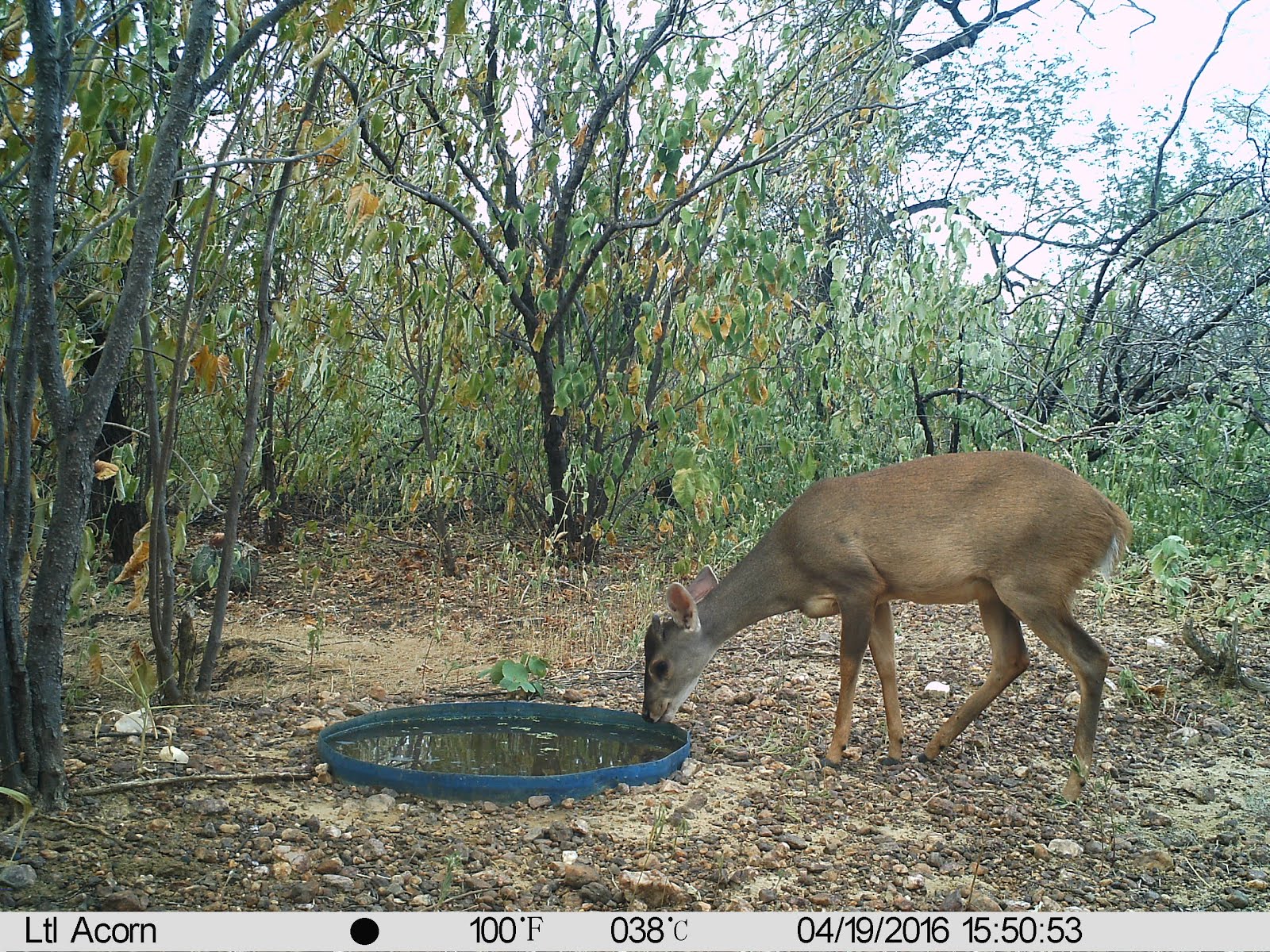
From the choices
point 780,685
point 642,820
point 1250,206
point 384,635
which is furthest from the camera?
point 1250,206

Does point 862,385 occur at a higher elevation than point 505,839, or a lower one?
higher

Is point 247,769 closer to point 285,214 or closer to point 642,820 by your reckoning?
point 642,820

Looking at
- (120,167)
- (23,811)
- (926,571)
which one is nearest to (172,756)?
(23,811)

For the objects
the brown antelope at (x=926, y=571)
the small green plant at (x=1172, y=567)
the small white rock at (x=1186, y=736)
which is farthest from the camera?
the small green plant at (x=1172, y=567)

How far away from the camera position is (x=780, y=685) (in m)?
5.67

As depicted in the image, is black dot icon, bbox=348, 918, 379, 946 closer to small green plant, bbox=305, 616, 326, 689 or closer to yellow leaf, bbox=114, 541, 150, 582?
yellow leaf, bbox=114, 541, 150, 582

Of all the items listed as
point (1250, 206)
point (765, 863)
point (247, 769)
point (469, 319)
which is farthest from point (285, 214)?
point (1250, 206)

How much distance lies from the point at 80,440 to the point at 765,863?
97.4 inches

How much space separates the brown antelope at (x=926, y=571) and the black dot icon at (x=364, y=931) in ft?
6.61

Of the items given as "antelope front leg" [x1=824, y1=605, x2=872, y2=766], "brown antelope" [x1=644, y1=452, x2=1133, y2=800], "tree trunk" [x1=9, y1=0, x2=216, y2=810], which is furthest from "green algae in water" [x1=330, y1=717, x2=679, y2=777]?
"tree trunk" [x1=9, y1=0, x2=216, y2=810]

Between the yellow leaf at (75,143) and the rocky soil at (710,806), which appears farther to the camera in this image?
the yellow leaf at (75,143)

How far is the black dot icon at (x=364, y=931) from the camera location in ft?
9.32

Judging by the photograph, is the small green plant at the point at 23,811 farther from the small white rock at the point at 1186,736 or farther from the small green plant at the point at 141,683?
the small white rock at the point at 1186,736

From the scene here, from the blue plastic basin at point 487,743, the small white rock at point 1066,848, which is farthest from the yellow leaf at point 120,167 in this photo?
the small white rock at point 1066,848
